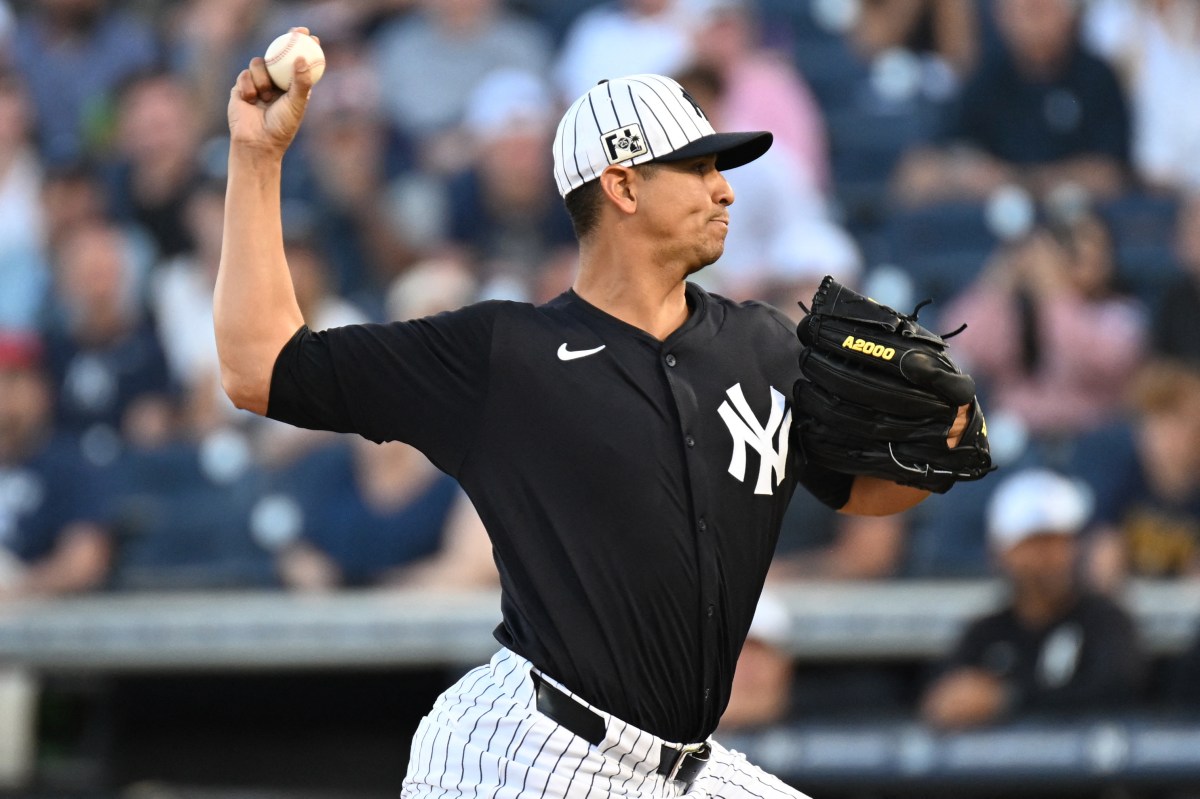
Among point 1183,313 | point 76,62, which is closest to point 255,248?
point 1183,313

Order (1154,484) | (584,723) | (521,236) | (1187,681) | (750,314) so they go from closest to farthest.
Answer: (584,723) → (750,314) → (1187,681) → (1154,484) → (521,236)

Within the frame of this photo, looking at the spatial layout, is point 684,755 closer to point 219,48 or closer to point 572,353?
point 572,353

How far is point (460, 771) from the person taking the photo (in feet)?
9.49

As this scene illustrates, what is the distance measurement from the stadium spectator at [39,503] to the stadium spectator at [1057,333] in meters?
4.20

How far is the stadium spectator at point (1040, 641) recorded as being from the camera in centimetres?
555

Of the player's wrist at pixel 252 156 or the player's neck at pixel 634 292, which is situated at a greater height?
the player's wrist at pixel 252 156

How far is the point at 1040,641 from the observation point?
5.68 meters

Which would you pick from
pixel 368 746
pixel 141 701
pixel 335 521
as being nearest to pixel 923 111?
pixel 335 521

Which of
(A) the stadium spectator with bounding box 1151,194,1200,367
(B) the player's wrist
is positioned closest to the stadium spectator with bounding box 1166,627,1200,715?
(A) the stadium spectator with bounding box 1151,194,1200,367

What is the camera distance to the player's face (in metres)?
3.05

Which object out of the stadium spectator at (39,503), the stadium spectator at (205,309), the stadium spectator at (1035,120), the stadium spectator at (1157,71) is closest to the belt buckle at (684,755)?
the stadium spectator at (1035,120)

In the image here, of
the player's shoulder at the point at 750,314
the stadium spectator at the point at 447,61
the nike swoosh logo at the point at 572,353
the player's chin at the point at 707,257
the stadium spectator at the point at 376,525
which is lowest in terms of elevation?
the stadium spectator at the point at 376,525

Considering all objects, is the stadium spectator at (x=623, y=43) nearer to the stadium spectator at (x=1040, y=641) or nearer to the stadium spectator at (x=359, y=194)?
the stadium spectator at (x=359, y=194)

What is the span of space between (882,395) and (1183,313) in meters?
4.05
